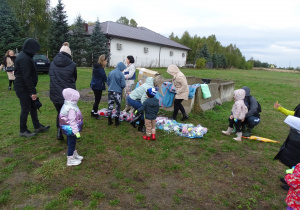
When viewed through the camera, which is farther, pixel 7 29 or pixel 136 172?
pixel 7 29

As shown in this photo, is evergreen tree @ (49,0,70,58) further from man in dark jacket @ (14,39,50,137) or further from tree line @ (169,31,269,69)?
tree line @ (169,31,269,69)

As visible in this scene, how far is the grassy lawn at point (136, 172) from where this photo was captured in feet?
10.4

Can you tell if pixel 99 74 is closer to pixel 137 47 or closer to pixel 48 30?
pixel 48 30

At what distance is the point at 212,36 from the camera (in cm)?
6178

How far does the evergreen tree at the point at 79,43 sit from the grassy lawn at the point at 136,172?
751 inches

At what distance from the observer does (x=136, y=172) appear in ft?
12.7

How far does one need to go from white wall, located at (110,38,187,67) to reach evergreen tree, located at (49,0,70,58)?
223 inches

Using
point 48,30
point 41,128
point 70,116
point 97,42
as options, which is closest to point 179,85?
point 70,116

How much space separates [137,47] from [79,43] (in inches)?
354

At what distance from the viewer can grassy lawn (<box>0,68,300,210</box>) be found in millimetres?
3160

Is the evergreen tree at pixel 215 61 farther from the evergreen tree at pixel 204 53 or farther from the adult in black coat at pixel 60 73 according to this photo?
the adult in black coat at pixel 60 73

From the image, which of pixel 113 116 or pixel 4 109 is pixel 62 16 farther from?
pixel 113 116

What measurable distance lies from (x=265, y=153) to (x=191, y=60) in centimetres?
4803

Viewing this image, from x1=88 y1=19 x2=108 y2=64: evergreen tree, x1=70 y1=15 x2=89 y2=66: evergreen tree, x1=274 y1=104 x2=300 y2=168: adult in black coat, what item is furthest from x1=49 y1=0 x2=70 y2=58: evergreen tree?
x1=274 y1=104 x2=300 y2=168: adult in black coat
